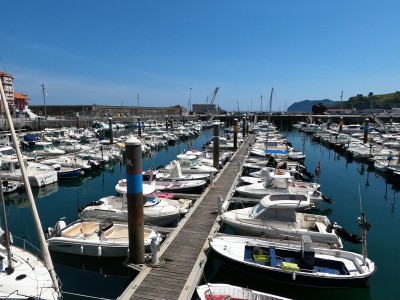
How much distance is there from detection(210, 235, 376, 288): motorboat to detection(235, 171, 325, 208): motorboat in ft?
28.3

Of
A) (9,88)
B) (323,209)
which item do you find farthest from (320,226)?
(9,88)

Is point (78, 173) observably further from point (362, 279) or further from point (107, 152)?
point (362, 279)

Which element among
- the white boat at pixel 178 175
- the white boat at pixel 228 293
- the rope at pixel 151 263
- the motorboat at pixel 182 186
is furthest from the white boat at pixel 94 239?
the white boat at pixel 178 175

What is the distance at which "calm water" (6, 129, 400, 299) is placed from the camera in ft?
46.6

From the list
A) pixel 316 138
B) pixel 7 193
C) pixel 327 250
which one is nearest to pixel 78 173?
pixel 7 193

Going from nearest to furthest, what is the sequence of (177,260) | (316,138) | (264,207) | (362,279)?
1. (362,279)
2. (177,260)
3. (264,207)
4. (316,138)

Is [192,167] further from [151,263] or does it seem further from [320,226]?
[151,263]

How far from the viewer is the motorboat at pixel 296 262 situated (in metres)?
13.0

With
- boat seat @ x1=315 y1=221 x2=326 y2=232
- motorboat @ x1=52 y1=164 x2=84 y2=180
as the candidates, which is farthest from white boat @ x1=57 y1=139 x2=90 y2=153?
boat seat @ x1=315 y1=221 x2=326 y2=232

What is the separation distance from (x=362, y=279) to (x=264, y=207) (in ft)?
20.0

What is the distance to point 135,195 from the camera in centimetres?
1300

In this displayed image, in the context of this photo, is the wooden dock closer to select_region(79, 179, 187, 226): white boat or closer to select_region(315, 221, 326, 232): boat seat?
select_region(79, 179, 187, 226): white boat

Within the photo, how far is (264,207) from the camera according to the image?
17656 mm

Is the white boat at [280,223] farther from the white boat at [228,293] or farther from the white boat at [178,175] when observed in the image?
the white boat at [178,175]
